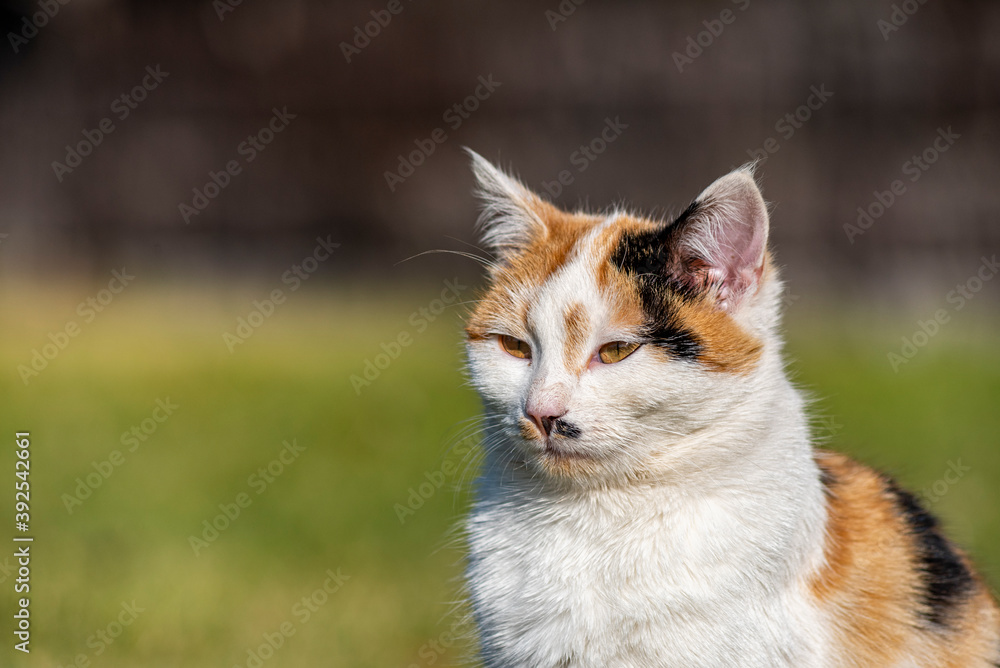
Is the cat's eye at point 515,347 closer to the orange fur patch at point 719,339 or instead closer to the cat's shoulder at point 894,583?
the orange fur patch at point 719,339

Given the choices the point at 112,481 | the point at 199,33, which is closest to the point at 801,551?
the point at 112,481

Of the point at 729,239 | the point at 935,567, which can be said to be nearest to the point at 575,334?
the point at 729,239

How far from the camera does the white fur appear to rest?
2.49 m

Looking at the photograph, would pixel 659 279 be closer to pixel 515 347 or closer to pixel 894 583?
pixel 515 347

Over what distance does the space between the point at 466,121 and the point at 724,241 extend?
7202 mm

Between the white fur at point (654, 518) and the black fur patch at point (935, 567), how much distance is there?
39cm

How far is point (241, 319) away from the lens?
8.98 meters

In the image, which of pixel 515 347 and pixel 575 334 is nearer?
pixel 575 334

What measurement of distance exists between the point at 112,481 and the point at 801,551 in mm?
4275

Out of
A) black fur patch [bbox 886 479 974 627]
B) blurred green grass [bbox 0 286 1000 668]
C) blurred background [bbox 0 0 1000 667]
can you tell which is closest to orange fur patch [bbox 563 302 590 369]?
blurred green grass [bbox 0 286 1000 668]

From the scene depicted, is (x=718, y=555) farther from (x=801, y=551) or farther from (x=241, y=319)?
(x=241, y=319)

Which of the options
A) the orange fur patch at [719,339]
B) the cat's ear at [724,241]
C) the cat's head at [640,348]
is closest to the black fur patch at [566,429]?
the cat's head at [640,348]

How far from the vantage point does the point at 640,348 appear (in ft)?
8.57

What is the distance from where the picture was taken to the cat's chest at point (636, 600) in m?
2.48
